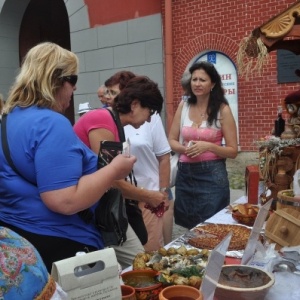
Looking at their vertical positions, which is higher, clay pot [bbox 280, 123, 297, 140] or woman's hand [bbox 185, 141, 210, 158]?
clay pot [bbox 280, 123, 297, 140]

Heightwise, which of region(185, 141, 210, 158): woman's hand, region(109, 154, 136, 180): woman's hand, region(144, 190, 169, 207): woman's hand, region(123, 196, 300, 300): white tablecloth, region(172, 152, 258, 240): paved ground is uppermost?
region(109, 154, 136, 180): woman's hand

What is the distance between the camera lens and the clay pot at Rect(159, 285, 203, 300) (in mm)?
1175

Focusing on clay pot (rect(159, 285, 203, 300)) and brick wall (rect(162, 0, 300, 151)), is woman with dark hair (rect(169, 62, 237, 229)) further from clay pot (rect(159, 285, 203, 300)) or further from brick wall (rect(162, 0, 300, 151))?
brick wall (rect(162, 0, 300, 151))

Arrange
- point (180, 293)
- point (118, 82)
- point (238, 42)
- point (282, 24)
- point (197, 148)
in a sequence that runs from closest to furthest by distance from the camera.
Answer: point (180, 293) → point (282, 24) → point (118, 82) → point (197, 148) → point (238, 42)

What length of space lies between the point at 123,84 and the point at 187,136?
767mm

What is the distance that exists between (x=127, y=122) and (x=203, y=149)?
86cm

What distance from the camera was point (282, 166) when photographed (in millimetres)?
2428

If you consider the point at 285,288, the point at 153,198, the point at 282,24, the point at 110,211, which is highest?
the point at 282,24

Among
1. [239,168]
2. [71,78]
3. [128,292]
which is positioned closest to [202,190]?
[71,78]

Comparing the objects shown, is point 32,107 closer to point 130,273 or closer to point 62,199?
point 62,199

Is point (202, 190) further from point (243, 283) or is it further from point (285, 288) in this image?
point (243, 283)

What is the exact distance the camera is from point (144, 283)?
1389 mm

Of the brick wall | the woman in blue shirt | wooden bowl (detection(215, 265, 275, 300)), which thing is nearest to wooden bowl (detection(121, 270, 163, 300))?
wooden bowl (detection(215, 265, 275, 300))

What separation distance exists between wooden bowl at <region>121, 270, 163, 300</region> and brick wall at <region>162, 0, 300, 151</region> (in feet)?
18.3
